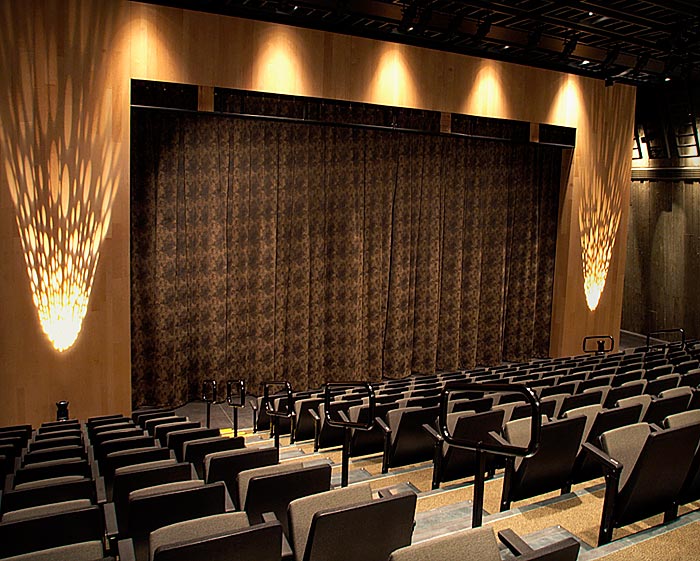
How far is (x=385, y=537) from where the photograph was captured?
2508 mm

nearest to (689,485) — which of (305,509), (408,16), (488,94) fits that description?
(305,509)

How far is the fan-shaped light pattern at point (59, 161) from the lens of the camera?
8.01m

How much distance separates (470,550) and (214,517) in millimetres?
937

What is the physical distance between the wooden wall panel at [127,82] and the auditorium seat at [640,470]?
688 cm

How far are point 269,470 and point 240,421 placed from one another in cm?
677

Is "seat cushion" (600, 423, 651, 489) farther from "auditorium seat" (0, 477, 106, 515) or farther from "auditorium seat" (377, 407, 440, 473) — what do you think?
"auditorium seat" (0, 477, 106, 515)

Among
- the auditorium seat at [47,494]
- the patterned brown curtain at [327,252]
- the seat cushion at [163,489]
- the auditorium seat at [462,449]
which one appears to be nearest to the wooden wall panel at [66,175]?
the patterned brown curtain at [327,252]

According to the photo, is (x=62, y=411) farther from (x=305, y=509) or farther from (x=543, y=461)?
(x=305, y=509)

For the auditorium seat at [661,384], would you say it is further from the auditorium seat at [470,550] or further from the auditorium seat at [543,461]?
the auditorium seat at [470,550]

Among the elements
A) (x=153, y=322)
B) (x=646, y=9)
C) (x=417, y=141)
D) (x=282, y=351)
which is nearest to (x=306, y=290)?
(x=282, y=351)

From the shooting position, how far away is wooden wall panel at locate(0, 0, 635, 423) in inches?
323

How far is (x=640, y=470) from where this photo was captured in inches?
123

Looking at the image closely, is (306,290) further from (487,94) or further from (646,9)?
(646,9)

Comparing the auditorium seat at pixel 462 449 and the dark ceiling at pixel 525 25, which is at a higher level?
the dark ceiling at pixel 525 25
